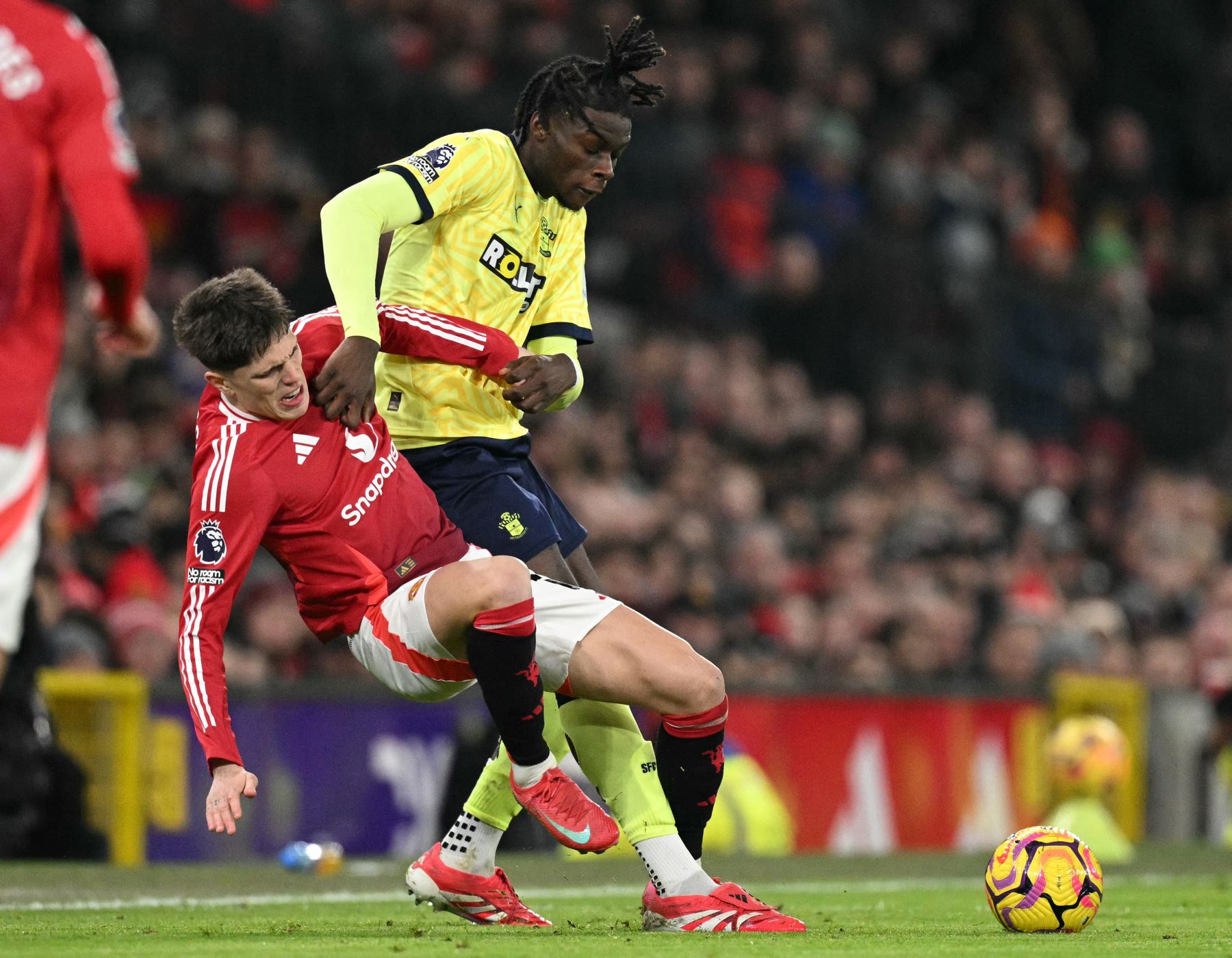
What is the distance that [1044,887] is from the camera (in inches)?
215

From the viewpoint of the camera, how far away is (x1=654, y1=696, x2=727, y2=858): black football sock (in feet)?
17.9

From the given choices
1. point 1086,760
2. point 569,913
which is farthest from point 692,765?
point 1086,760

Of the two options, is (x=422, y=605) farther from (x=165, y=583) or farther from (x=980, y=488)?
(x=980, y=488)

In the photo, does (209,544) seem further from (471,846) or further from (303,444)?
(471,846)

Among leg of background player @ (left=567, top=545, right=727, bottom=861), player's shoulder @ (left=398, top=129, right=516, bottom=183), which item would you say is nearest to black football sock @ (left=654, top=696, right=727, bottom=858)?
leg of background player @ (left=567, top=545, right=727, bottom=861)

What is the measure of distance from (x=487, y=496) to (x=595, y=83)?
1.17 metres

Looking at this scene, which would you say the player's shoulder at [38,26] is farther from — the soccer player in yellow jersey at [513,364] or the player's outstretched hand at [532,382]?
the player's outstretched hand at [532,382]

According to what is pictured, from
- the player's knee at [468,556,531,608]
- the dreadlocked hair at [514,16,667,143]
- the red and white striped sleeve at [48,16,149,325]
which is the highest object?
the dreadlocked hair at [514,16,667,143]

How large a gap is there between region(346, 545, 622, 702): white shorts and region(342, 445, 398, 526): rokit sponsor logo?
0.23m

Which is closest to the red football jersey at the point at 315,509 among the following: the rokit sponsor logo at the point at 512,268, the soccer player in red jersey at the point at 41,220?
the rokit sponsor logo at the point at 512,268

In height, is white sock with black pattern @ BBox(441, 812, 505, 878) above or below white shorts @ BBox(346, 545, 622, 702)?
below

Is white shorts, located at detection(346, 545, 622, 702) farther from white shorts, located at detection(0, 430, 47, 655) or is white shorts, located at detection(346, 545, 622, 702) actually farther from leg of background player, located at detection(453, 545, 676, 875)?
white shorts, located at detection(0, 430, 47, 655)

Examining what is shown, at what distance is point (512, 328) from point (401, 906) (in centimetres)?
196

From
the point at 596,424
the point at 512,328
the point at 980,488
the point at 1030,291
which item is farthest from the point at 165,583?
the point at 1030,291
